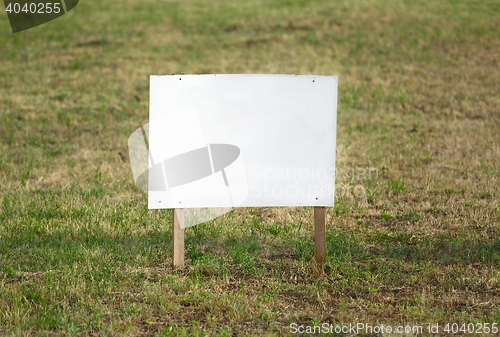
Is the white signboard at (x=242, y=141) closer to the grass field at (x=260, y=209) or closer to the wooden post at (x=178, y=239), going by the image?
the wooden post at (x=178, y=239)

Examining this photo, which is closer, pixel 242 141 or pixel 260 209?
pixel 242 141

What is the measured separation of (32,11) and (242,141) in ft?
57.3

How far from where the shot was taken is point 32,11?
21281 mm

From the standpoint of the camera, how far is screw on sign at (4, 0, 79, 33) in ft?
68.1

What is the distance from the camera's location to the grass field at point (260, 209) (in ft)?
17.3

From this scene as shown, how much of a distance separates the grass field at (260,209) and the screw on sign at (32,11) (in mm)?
1676

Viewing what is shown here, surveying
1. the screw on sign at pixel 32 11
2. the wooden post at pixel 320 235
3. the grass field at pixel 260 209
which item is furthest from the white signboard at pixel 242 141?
the screw on sign at pixel 32 11

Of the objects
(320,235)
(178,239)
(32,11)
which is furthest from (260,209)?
(32,11)

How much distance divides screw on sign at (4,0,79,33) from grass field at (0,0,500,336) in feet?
5.50

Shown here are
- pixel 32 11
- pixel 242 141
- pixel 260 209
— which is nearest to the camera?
pixel 242 141

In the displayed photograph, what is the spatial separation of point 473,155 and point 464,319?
19.4ft

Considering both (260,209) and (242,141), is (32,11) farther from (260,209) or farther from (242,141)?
(242,141)

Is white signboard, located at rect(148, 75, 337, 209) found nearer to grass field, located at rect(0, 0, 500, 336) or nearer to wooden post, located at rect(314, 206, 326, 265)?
wooden post, located at rect(314, 206, 326, 265)

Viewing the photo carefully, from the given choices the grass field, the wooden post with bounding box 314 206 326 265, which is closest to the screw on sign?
the grass field
